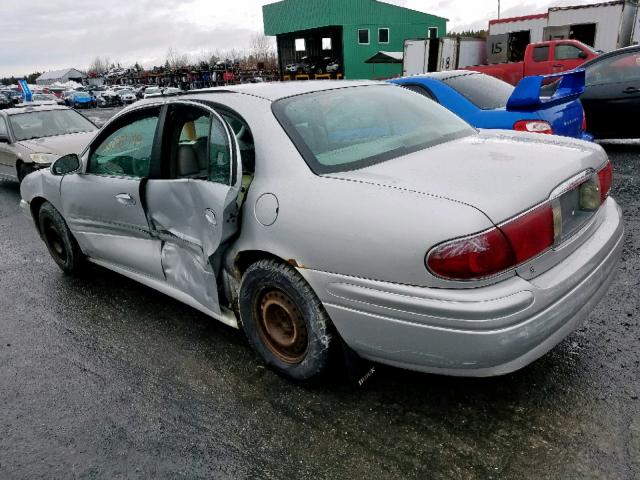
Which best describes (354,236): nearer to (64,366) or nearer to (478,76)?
(64,366)

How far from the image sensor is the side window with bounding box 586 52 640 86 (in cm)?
739

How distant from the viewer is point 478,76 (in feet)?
21.0

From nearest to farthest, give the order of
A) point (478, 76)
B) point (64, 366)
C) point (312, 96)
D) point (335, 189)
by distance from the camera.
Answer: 1. point (335, 189)
2. point (312, 96)
3. point (64, 366)
4. point (478, 76)

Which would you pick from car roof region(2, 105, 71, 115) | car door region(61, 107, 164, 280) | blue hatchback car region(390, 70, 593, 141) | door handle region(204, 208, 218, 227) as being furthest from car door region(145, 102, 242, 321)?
car roof region(2, 105, 71, 115)

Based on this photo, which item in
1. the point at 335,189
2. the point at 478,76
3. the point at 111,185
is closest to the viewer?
the point at 335,189

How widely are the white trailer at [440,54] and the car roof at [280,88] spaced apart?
19364mm

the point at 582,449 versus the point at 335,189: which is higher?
the point at 335,189

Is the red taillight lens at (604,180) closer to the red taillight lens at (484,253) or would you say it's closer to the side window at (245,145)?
the red taillight lens at (484,253)

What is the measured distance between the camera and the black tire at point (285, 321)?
237 centimetres

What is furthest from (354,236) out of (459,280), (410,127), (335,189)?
(410,127)

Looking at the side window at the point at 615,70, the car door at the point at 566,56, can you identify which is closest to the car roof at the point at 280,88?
the side window at the point at 615,70

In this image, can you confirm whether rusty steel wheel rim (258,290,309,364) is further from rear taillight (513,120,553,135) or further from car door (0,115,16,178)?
car door (0,115,16,178)

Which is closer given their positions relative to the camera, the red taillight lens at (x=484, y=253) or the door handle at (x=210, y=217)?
the red taillight lens at (x=484, y=253)

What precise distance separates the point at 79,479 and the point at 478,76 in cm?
604
